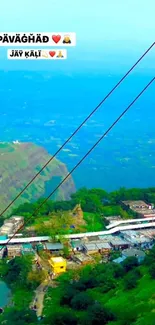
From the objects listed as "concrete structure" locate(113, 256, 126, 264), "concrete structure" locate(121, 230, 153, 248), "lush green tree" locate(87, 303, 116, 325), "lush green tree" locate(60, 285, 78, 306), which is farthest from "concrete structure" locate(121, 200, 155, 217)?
"lush green tree" locate(87, 303, 116, 325)

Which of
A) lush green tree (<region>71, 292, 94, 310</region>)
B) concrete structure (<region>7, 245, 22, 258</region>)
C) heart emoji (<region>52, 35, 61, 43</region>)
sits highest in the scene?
heart emoji (<region>52, 35, 61, 43</region>)

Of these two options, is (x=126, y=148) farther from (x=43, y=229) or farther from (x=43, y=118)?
(x=43, y=229)

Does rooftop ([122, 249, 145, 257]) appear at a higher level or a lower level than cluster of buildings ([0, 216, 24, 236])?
higher

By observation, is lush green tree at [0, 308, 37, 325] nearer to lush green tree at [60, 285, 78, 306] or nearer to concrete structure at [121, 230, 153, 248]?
lush green tree at [60, 285, 78, 306]

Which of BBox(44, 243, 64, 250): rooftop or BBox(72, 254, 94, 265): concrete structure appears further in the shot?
BBox(44, 243, 64, 250): rooftop

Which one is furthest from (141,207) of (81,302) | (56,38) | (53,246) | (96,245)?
(56,38)

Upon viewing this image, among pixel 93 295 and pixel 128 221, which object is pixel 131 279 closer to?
pixel 93 295

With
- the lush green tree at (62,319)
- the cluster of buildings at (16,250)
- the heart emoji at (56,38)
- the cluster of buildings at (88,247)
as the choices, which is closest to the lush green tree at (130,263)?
the cluster of buildings at (88,247)

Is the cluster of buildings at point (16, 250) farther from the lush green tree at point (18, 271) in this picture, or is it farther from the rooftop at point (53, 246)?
the lush green tree at point (18, 271)
